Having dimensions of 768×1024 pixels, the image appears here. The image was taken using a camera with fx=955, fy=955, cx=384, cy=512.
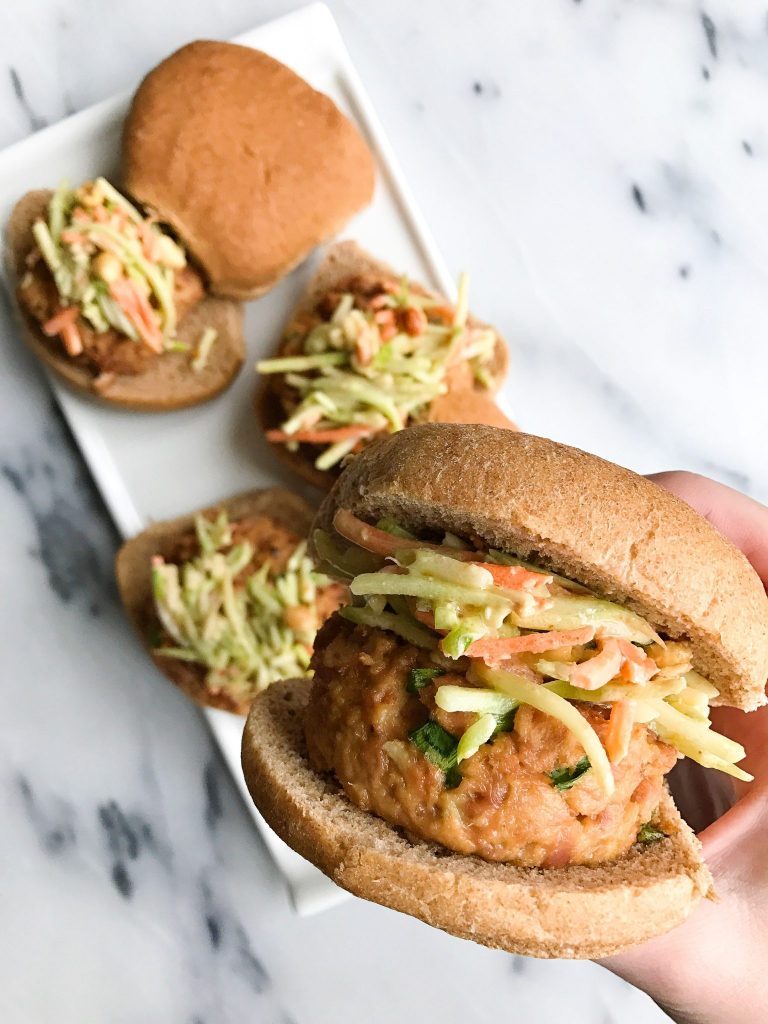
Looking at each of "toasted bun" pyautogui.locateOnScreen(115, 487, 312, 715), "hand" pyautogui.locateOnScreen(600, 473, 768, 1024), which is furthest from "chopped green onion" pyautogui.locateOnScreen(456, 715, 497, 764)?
"toasted bun" pyautogui.locateOnScreen(115, 487, 312, 715)

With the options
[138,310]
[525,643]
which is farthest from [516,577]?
[138,310]

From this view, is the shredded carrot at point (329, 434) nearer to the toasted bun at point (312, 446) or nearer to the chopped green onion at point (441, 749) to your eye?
the toasted bun at point (312, 446)

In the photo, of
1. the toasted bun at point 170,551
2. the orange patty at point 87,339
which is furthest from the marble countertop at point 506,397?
the orange patty at point 87,339

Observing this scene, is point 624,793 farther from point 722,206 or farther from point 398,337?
point 722,206

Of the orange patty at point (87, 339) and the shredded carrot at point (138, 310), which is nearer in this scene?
the shredded carrot at point (138, 310)

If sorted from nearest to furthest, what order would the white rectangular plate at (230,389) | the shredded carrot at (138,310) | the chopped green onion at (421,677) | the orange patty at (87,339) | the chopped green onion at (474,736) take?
the chopped green onion at (474,736) → the chopped green onion at (421,677) → the shredded carrot at (138,310) → the orange patty at (87,339) → the white rectangular plate at (230,389)

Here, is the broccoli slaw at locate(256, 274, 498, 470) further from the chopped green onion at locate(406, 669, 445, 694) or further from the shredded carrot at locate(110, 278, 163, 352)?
the chopped green onion at locate(406, 669, 445, 694)

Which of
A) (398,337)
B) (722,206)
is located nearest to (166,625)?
(398,337)
